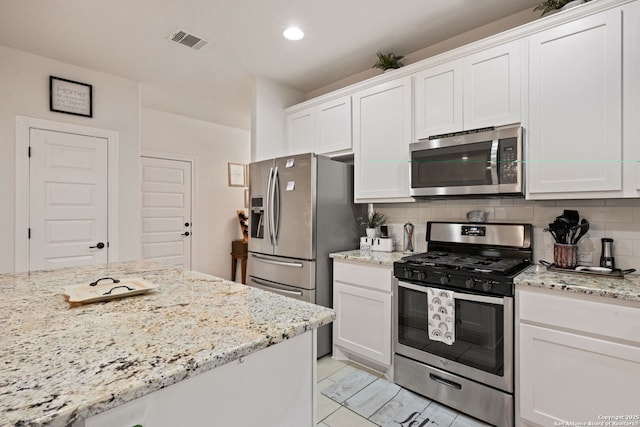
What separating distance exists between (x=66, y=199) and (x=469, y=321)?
352cm

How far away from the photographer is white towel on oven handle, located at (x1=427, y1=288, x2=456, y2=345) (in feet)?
6.46

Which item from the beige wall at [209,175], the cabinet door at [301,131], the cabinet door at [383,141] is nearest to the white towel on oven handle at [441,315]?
the cabinet door at [383,141]

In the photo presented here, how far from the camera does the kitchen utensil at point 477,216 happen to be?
2.43 metres

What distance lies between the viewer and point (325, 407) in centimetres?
208

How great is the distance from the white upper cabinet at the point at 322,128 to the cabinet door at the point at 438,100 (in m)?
0.68

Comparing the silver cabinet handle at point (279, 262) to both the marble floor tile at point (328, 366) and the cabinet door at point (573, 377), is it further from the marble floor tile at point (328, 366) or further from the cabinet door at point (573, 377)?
the cabinet door at point (573, 377)

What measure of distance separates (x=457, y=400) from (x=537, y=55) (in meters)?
2.17

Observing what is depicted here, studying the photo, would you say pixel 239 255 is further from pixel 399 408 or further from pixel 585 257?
pixel 585 257

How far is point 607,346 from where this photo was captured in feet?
4.98

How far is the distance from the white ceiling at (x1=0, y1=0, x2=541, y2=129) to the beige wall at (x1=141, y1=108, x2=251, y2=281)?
121 centimetres

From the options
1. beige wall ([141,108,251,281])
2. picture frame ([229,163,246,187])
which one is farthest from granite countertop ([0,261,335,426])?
picture frame ([229,163,246,187])

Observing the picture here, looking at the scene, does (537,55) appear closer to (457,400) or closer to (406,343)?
(406,343)

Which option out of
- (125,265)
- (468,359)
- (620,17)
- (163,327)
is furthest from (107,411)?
(620,17)

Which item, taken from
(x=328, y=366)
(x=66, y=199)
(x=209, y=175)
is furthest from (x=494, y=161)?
(x=209, y=175)
